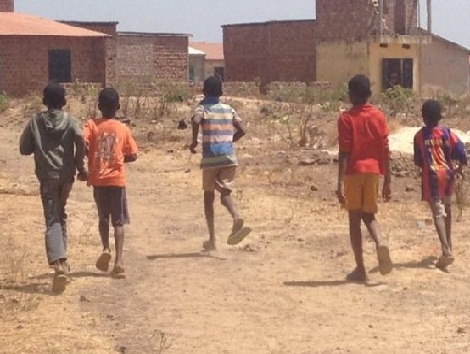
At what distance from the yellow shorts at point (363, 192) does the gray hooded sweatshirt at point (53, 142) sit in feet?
6.77

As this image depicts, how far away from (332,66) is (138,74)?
8129mm

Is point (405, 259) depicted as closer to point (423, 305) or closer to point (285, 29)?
point (423, 305)

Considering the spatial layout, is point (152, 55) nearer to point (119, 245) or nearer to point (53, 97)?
point (119, 245)

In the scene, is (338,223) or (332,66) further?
(332,66)

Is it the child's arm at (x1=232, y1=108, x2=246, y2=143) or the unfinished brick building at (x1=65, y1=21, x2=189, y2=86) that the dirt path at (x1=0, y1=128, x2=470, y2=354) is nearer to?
the child's arm at (x1=232, y1=108, x2=246, y2=143)

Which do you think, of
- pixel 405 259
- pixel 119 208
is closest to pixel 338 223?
pixel 405 259

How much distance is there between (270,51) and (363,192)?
35917mm

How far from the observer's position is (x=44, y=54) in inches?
1361

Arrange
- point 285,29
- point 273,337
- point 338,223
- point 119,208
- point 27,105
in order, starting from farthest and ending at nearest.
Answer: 1. point 285,29
2. point 27,105
3. point 338,223
4. point 119,208
5. point 273,337

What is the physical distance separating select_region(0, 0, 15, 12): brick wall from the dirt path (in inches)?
1165

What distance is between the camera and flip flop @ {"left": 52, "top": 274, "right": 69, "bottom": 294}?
276 inches

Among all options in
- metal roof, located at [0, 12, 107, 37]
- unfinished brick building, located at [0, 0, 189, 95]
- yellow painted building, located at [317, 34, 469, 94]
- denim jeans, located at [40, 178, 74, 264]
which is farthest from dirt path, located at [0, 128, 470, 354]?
yellow painted building, located at [317, 34, 469, 94]

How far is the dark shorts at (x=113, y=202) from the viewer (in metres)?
7.65

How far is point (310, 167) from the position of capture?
1497cm
